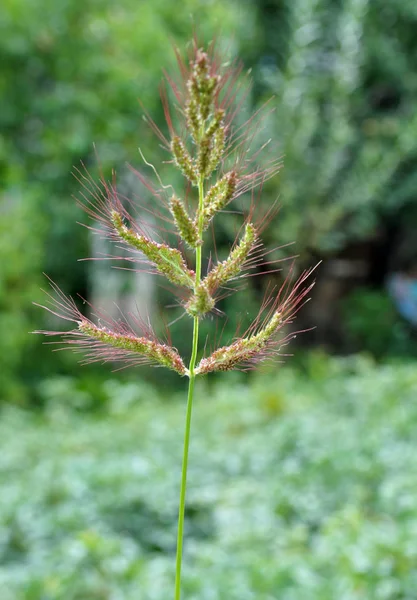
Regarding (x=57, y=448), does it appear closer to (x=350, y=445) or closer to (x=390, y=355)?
(x=350, y=445)

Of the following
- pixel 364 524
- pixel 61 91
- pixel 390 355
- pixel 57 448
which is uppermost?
pixel 61 91

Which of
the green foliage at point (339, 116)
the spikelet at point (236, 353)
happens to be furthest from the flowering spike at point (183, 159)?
the green foliage at point (339, 116)

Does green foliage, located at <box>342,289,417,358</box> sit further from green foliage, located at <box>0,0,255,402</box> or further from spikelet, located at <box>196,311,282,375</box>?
spikelet, located at <box>196,311,282,375</box>

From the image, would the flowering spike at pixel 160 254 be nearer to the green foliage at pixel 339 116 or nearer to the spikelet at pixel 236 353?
the spikelet at pixel 236 353

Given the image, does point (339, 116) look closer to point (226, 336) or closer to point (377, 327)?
point (377, 327)

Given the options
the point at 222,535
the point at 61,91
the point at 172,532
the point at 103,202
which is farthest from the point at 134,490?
the point at 61,91

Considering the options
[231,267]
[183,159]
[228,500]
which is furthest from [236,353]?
[228,500]
